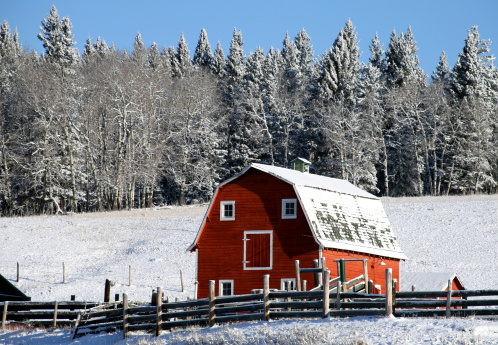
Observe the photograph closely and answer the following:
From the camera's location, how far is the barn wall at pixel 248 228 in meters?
32.3

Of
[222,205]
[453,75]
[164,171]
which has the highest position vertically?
[453,75]

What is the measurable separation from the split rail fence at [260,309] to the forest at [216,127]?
42.6 m

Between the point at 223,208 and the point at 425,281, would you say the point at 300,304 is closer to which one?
the point at 223,208

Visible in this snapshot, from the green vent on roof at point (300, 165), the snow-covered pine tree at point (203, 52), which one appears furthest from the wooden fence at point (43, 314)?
the snow-covered pine tree at point (203, 52)

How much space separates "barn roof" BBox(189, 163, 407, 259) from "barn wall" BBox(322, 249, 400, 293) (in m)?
0.37

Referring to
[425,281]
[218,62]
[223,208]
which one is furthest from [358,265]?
[218,62]

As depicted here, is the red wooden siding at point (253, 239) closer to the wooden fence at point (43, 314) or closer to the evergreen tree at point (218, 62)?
the wooden fence at point (43, 314)

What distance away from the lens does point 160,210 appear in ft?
208

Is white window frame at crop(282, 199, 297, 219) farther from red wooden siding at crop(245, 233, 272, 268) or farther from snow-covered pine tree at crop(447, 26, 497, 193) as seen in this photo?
snow-covered pine tree at crop(447, 26, 497, 193)

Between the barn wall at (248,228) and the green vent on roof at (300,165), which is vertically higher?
the green vent on roof at (300,165)

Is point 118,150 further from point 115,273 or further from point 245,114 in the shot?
point 115,273

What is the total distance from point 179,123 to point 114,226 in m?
20.7

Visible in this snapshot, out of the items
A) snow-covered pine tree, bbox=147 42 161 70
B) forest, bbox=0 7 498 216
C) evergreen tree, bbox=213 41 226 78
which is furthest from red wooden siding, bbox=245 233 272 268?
evergreen tree, bbox=213 41 226 78

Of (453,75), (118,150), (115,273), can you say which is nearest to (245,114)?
(118,150)
